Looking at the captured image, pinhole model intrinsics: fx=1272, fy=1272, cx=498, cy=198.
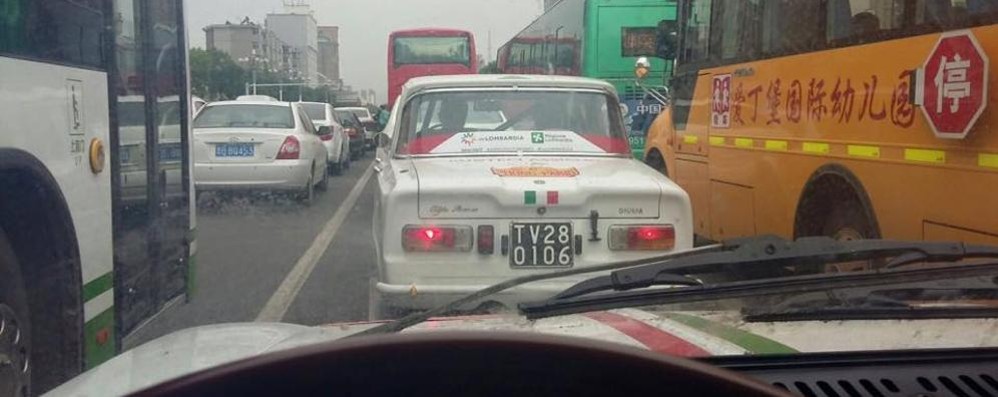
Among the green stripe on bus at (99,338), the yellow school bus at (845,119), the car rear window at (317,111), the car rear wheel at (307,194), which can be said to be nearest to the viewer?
the green stripe on bus at (99,338)

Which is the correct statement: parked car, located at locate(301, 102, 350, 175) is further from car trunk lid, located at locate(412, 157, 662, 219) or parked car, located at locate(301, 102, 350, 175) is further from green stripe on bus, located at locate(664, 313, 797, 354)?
green stripe on bus, located at locate(664, 313, 797, 354)

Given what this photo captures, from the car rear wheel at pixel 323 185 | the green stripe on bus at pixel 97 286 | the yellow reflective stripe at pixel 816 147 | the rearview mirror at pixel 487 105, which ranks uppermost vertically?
the rearview mirror at pixel 487 105

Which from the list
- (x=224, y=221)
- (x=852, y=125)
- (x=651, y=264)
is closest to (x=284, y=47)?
(x=224, y=221)

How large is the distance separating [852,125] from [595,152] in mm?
1674

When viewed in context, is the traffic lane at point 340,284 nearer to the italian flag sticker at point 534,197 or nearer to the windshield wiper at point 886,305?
the italian flag sticker at point 534,197

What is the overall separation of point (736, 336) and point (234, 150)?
13.1 meters

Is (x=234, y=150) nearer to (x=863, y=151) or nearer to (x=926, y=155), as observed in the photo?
(x=863, y=151)

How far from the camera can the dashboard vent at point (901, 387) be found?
2521 millimetres

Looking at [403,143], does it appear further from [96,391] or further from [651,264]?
[96,391]

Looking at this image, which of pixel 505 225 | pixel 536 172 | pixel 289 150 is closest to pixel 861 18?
pixel 536 172

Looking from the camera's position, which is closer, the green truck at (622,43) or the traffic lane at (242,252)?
the traffic lane at (242,252)

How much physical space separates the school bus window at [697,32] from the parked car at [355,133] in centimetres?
1722

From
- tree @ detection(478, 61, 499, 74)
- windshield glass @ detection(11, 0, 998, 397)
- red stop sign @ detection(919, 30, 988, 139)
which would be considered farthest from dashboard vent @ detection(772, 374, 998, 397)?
tree @ detection(478, 61, 499, 74)

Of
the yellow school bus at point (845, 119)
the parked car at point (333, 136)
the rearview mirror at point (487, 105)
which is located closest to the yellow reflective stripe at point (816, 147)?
the yellow school bus at point (845, 119)
